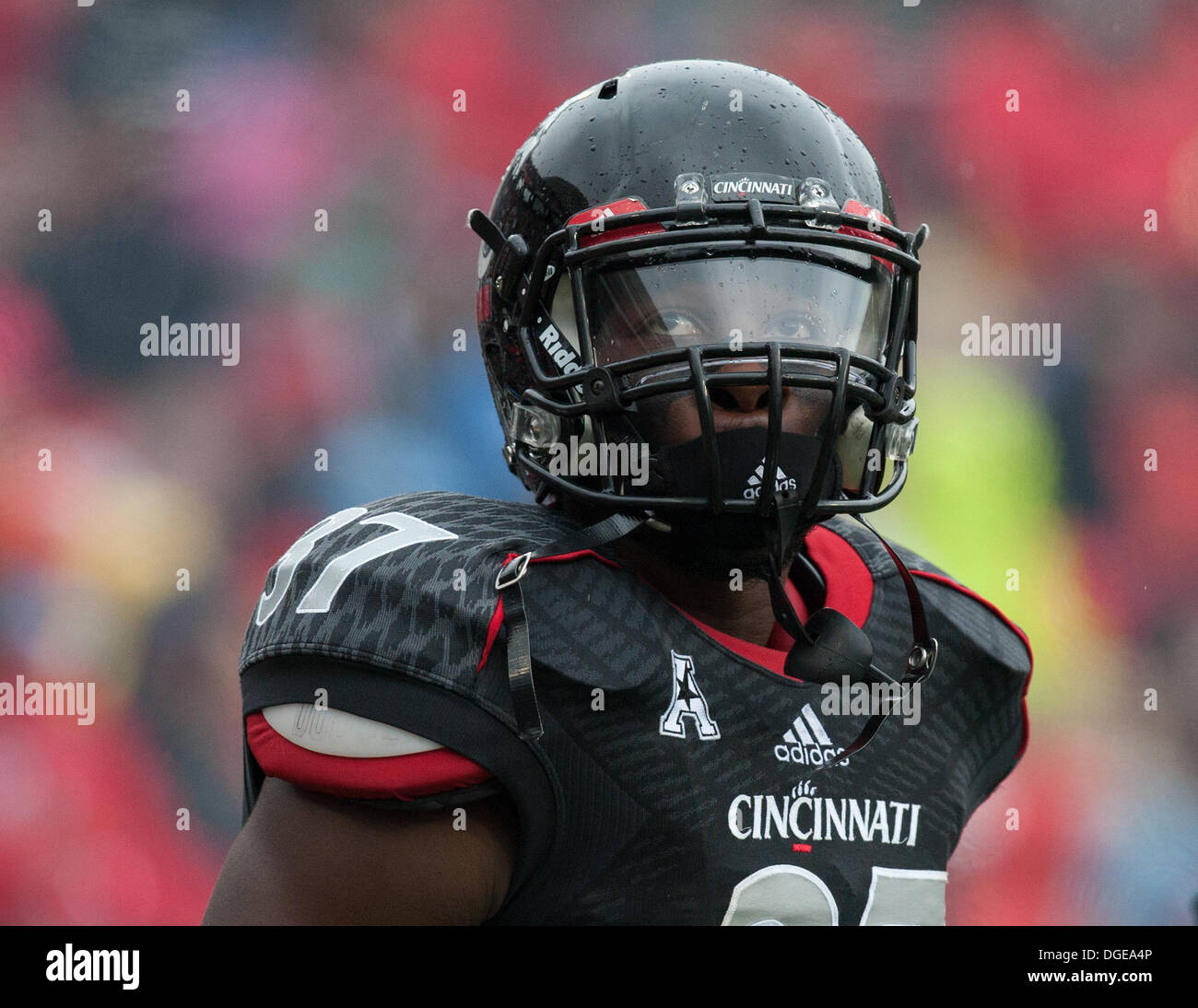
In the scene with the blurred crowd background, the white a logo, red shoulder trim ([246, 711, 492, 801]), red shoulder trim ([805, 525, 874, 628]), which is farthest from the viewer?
the blurred crowd background

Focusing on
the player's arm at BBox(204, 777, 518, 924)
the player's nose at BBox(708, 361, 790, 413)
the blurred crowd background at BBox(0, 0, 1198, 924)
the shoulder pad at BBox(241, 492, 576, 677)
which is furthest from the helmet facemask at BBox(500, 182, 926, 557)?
the blurred crowd background at BBox(0, 0, 1198, 924)

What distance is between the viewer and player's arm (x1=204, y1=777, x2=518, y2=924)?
1.17 meters

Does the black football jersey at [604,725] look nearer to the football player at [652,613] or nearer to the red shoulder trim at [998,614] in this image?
the football player at [652,613]

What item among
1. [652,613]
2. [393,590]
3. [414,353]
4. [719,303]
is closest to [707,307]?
[719,303]

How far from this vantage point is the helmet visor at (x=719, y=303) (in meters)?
1.32

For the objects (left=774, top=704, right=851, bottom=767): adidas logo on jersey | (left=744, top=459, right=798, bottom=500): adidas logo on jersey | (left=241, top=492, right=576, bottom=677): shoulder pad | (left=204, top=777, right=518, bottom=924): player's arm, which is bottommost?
(left=204, top=777, right=518, bottom=924): player's arm

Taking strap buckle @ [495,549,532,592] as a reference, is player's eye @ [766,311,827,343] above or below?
above

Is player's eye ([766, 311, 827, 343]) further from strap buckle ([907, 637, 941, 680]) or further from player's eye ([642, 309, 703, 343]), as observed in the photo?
strap buckle ([907, 637, 941, 680])

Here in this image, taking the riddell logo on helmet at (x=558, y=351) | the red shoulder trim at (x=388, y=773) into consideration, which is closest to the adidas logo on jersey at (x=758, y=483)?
the riddell logo on helmet at (x=558, y=351)

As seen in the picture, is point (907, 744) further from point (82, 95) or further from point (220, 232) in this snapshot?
point (82, 95)

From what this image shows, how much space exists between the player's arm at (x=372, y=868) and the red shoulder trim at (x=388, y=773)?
38 millimetres

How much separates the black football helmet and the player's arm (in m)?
0.33

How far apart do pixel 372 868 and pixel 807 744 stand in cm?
43
